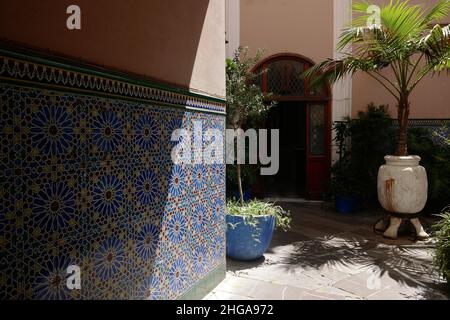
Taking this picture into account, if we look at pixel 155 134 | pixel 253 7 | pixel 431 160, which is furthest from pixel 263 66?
pixel 155 134

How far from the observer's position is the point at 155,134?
2826 mm

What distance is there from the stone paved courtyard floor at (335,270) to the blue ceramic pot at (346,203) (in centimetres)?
132

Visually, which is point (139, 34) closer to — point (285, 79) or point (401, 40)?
point (401, 40)

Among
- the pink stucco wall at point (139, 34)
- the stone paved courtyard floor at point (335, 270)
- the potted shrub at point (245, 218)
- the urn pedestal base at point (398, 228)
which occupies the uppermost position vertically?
the pink stucco wall at point (139, 34)

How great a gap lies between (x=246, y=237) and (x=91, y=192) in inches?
102

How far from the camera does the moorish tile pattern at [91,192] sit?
181 centimetres

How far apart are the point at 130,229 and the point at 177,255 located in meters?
0.71

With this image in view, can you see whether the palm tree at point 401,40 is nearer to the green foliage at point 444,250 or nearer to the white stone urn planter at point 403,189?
the white stone urn planter at point 403,189

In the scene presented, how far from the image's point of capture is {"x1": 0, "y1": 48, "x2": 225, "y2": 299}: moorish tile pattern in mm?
1808

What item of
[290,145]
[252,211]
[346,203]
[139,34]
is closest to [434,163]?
[346,203]

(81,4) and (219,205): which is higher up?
(81,4)

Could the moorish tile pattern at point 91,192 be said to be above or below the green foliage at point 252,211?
above

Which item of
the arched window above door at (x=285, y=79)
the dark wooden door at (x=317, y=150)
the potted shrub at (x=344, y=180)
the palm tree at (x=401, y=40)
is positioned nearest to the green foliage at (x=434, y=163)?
the potted shrub at (x=344, y=180)
